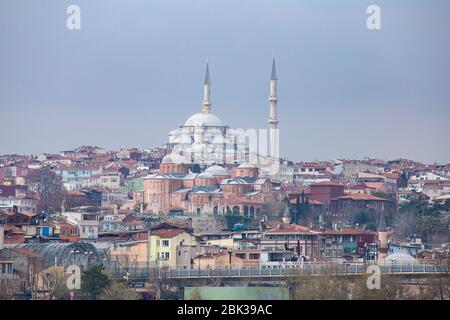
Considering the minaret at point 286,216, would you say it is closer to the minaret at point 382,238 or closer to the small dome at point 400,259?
the minaret at point 382,238

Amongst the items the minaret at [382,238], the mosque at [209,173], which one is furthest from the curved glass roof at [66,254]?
the mosque at [209,173]

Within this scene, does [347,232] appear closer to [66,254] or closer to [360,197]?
[360,197]

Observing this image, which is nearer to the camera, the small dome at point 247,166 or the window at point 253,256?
the window at point 253,256

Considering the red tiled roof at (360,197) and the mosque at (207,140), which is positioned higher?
the mosque at (207,140)

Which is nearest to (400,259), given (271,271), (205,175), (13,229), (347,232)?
(271,271)

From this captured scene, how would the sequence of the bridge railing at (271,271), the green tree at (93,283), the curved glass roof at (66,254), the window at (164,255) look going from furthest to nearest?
the window at (164,255) < the curved glass roof at (66,254) < the bridge railing at (271,271) < the green tree at (93,283)

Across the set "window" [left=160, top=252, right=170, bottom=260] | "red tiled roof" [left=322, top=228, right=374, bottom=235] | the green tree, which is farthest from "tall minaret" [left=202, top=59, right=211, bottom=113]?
the green tree
